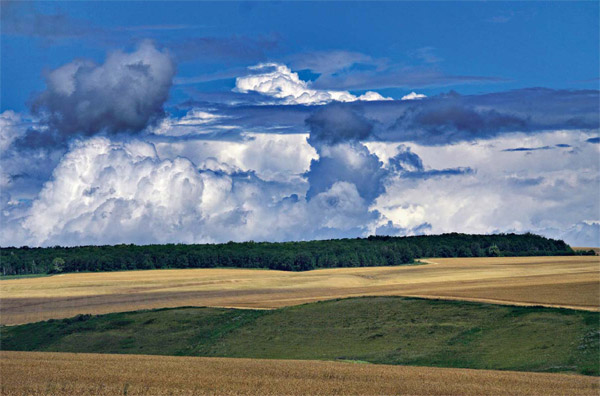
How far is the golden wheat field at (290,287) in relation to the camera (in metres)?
93.9

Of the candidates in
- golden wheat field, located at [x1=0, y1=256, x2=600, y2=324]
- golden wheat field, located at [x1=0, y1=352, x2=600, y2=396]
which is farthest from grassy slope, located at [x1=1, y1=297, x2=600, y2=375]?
golden wheat field, located at [x1=0, y1=352, x2=600, y2=396]

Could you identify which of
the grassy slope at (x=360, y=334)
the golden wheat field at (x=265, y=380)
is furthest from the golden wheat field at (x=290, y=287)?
the golden wheat field at (x=265, y=380)

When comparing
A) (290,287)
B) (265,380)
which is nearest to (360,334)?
(265,380)

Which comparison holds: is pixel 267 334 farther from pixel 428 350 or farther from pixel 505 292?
pixel 505 292

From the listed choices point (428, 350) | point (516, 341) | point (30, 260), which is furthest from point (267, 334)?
point (30, 260)

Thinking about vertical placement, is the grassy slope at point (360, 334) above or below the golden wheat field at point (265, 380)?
below

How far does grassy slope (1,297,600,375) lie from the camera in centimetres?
5909

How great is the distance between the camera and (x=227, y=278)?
5763 inches

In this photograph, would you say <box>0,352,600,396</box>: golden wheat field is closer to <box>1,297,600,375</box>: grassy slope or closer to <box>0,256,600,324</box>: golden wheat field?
<box>1,297,600,375</box>: grassy slope

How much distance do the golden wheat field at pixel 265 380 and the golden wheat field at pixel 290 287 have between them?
113ft

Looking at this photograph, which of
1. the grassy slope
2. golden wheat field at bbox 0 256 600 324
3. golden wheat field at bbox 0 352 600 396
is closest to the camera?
golden wheat field at bbox 0 352 600 396

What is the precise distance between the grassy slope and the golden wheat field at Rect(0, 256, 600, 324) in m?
7.93

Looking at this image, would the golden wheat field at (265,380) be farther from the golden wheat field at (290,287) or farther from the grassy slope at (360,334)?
the golden wheat field at (290,287)

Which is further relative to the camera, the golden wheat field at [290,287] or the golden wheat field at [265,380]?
the golden wheat field at [290,287]
